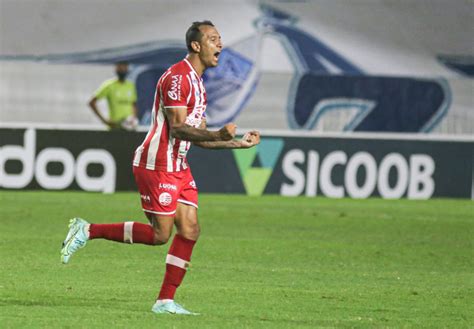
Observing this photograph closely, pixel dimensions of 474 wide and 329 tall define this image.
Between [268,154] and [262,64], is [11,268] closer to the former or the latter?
[268,154]

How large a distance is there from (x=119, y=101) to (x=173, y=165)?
13.2m

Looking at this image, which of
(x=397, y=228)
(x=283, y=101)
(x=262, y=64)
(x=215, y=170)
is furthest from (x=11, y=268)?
(x=262, y=64)

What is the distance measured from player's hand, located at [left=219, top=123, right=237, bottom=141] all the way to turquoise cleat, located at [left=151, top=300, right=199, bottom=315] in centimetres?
120

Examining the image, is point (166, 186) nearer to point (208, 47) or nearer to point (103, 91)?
point (208, 47)

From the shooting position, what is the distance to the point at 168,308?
9.22 meters

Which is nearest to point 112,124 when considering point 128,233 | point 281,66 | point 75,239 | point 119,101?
point 119,101

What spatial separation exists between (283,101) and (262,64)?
12.7ft

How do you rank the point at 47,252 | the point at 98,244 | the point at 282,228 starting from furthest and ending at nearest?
the point at 282,228, the point at 98,244, the point at 47,252

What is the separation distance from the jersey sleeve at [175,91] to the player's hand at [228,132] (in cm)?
44

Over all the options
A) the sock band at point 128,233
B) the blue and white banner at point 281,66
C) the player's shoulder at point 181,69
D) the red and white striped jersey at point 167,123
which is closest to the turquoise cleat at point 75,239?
the sock band at point 128,233

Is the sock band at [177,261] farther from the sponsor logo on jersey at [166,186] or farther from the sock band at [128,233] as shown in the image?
the sponsor logo on jersey at [166,186]

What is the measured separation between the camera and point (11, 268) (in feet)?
38.9

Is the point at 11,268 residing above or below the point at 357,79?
below

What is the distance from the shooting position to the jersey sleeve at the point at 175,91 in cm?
927
